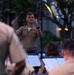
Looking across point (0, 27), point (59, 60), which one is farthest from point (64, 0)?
point (0, 27)

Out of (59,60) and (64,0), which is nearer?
(59,60)

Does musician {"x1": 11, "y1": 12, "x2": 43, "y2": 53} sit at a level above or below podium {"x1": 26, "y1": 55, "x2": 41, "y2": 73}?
above

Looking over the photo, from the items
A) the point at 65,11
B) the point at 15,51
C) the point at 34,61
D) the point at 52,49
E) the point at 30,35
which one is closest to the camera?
the point at 15,51

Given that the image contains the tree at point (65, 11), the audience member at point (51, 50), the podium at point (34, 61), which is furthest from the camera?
the tree at point (65, 11)

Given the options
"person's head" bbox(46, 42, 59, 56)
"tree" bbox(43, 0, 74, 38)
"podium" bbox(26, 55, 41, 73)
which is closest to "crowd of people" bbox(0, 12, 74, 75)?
"person's head" bbox(46, 42, 59, 56)

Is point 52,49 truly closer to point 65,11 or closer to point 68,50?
point 68,50

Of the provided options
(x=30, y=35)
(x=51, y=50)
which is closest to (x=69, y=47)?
(x=51, y=50)

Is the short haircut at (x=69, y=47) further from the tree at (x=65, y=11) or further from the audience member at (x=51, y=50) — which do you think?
the tree at (x=65, y=11)

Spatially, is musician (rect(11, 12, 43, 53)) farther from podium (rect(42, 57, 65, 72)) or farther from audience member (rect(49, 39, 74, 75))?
audience member (rect(49, 39, 74, 75))

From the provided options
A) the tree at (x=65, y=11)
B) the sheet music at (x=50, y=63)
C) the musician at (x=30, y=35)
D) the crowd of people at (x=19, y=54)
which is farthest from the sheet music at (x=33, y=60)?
the tree at (x=65, y=11)

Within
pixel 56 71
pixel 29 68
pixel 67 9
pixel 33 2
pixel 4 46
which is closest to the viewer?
pixel 4 46

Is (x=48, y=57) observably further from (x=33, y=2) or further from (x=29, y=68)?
(x=33, y=2)

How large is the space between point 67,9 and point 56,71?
2204 cm

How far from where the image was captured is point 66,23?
2664 centimetres
